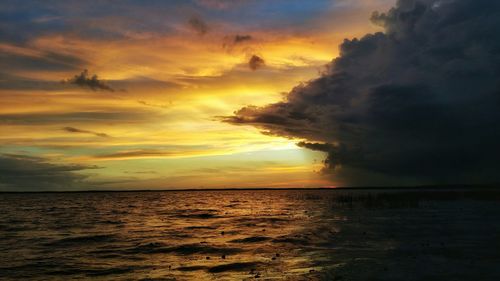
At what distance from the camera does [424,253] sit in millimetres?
30641

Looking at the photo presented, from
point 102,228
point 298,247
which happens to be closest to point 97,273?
point 298,247

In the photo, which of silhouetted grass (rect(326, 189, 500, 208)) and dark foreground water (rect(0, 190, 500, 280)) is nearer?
dark foreground water (rect(0, 190, 500, 280))

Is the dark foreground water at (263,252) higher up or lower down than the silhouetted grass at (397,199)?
lower down

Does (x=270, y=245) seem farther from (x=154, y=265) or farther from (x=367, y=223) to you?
(x=367, y=223)

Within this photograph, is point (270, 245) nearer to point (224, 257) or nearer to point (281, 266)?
point (224, 257)

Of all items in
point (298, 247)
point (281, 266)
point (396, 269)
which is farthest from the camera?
point (298, 247)

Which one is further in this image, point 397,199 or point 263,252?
point 397,199

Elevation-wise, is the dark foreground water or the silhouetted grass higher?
the silhouetted grass

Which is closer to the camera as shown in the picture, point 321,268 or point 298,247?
point 321,268

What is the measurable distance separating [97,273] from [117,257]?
5594 mm

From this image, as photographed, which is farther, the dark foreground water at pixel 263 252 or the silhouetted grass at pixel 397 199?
the silhouetted grass at pixel 397 199

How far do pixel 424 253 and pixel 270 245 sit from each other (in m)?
12.0

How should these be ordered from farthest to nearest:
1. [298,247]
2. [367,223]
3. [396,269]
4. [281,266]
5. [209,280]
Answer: [367,223], [298,247], [281,266], [396,269], [209,280]

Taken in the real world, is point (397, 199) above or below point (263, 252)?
above
